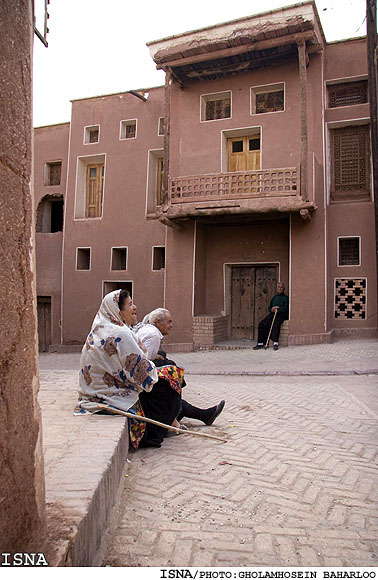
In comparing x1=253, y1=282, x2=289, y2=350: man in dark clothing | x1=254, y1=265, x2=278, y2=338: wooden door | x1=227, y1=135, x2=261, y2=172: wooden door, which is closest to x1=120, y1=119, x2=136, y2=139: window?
x1=227, y1=135, x2=261, y2=172: wooden door

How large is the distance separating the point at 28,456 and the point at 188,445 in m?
2.36

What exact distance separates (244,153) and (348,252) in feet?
13.5

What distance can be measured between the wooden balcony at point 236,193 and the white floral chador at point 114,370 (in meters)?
8.31

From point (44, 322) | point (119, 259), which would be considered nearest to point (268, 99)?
point (119, 259)

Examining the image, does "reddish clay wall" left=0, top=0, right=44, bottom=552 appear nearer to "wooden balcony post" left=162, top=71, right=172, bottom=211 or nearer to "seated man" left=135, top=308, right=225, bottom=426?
"seated man" left=135, top=308, right=225, bottom=426

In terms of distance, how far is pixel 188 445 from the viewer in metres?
3.79

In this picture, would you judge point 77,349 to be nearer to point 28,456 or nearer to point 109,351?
point 109,351

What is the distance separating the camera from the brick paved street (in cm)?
216

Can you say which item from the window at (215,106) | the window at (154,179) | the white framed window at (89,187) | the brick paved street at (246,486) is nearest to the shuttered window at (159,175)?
the window at (154,179)

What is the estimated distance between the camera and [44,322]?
1638cm

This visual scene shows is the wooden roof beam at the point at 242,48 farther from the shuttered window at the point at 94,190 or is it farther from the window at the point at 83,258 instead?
the window at the point at 83,258

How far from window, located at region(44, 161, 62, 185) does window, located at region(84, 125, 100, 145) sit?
1.67 metres

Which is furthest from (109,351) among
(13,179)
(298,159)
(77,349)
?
(77,349)

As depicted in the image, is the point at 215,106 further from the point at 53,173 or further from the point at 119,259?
the point at 53,173
